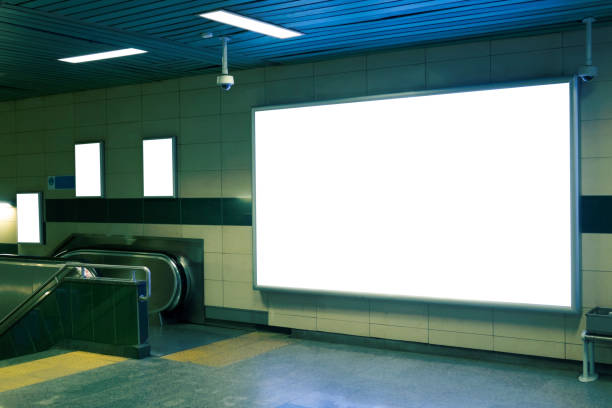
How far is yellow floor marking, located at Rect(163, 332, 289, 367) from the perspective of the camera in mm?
6305

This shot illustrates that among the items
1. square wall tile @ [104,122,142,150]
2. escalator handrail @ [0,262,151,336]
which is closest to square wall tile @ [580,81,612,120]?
escalator handrail @ [0,262,151,336]

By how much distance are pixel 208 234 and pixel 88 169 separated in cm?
236

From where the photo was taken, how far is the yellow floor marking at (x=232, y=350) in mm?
6305

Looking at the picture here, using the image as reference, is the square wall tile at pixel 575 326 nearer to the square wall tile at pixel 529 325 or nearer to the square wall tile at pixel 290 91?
the square wall tile at pixel 529 325

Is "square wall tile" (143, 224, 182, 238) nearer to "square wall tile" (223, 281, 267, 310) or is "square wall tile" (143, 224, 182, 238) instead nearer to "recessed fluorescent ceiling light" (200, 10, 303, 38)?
"square wall tile" (223, 281, 267, 310)

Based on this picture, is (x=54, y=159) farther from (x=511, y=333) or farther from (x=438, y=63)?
(x=511, y=333)

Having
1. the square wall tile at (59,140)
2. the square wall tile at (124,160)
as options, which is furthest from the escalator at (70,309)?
the square wall tile at (59,140)

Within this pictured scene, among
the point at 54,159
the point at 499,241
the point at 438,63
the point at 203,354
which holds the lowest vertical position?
the point at 203,354

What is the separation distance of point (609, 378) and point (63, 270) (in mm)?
5532

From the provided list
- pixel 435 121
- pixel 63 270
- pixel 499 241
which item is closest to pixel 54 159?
pixel 63 270

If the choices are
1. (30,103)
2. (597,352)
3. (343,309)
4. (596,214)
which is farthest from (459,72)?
(30,103)

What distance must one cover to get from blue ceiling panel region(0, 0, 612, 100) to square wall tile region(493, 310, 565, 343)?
258 cm

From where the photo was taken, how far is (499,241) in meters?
5.98

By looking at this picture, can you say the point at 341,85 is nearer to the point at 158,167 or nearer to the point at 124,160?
the point at 158,167
